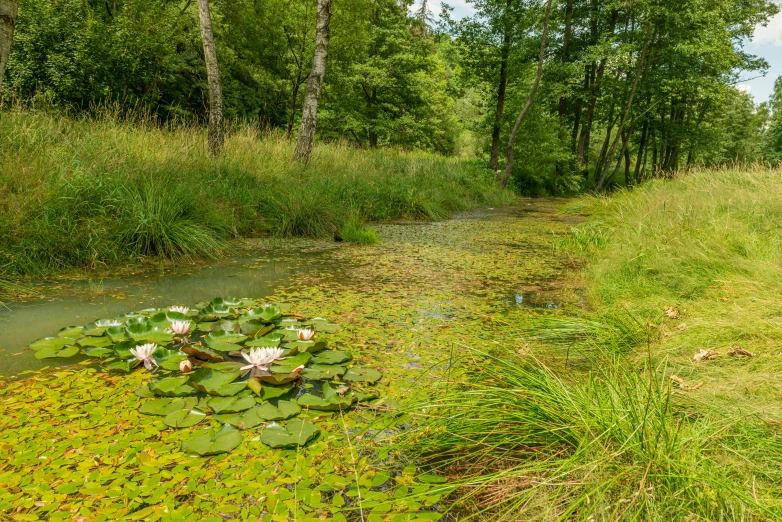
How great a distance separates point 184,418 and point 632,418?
1.51 metres

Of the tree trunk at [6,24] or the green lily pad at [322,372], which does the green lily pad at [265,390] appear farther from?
the tree trunk at [6,24]

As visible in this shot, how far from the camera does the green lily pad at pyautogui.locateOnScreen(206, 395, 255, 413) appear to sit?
5.35 ft

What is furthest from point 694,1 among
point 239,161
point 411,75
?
point 239,161

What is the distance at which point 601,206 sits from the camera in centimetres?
906

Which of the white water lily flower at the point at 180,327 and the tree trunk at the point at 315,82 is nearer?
the white water lily flower at the point at 180,327

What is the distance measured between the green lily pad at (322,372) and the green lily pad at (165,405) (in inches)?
18.7

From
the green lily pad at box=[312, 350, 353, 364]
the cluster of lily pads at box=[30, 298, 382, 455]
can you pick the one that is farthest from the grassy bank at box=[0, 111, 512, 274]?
the green lily pad at box=[312, 350, 353, 364]

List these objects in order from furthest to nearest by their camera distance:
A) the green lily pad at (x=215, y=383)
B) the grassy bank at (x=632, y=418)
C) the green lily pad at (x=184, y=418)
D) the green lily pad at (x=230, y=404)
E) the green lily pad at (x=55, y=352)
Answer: the green lily pad at (x=55, y=352) → the green lily pad at (x=215, y=383) → the green lily pad at (x=230, y=404) → the green lily pad at (x=184, y=418) → the grassy bank at (x=632, y=418)

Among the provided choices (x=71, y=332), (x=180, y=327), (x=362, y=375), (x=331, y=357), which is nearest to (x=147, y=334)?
(x=180, y=327)

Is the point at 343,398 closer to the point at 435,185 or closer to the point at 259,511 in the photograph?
the point at 259,511

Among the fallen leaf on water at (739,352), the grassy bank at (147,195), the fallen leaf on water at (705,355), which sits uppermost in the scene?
the grassy bank at (147,195)

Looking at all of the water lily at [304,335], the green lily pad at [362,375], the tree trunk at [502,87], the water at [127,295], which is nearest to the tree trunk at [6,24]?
the water at [127,295]

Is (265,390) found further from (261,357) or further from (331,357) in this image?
(331,357)

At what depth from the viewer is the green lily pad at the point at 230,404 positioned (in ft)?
5.35
